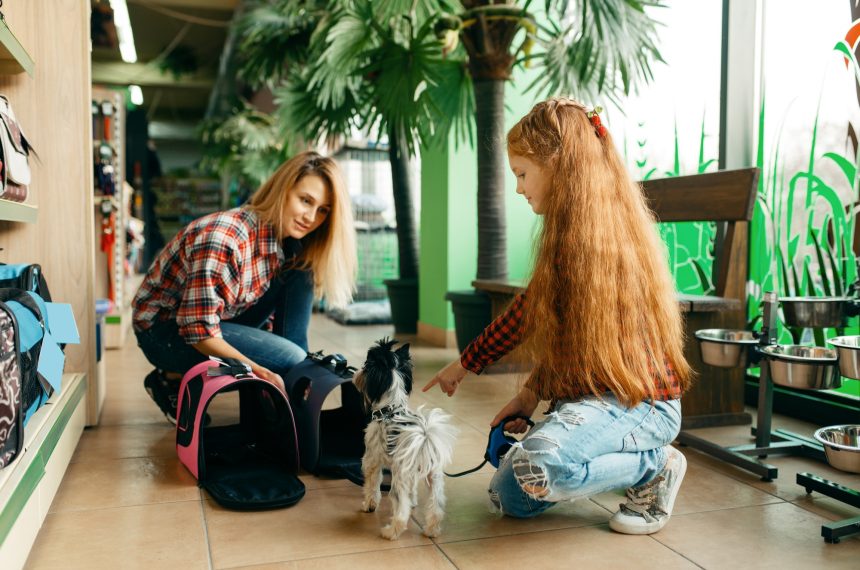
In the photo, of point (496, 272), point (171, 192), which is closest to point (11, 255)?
point (496, 272)

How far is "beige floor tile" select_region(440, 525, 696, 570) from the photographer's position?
1.56 metres

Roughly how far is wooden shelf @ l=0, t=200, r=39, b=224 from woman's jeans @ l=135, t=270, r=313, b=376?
1.78ft

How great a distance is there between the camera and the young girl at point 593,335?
1.62m

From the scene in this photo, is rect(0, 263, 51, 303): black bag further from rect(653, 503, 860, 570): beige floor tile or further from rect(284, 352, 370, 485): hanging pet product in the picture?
rect(653, 503, 860, 570): beige floor tile

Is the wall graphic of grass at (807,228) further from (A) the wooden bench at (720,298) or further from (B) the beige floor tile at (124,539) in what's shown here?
(B) the beige floor tile at (124,539)

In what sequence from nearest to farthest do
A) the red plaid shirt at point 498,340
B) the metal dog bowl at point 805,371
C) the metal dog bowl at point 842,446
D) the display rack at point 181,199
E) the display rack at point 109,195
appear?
the metal dog bowl at point 842,446
the red plaid shirt at point 498,340
the metal dog bowl at point 805,371
the display rack at point 109,195
the display rack at point 181,199

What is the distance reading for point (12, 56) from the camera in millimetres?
2158

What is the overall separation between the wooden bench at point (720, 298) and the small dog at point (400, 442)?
130 centimetres

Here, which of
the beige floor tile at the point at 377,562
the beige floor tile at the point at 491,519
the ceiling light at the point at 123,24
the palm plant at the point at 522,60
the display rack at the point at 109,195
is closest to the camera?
the beige floor tile at the point at 377,562

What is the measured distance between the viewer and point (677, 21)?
354 centimetres

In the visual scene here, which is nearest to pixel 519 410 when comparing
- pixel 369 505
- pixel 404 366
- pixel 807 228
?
pixel 404 366

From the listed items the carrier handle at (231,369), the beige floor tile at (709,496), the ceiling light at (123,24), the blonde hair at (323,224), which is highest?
the ceiling light at (123,24)

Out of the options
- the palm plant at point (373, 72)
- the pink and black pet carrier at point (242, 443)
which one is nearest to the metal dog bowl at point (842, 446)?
the pink and black pet carrier at point (242, 443)

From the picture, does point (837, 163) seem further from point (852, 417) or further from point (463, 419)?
point (463, 419)
